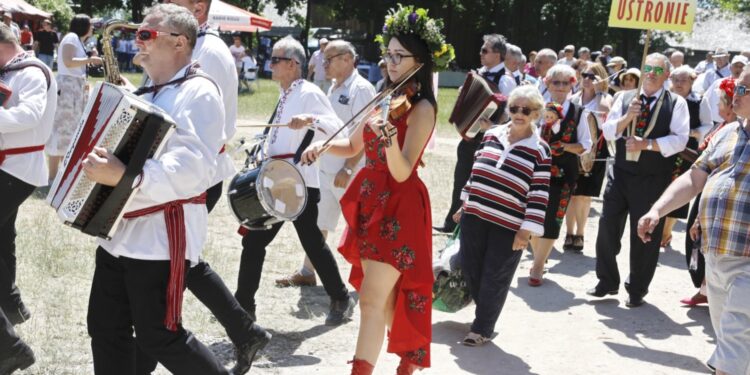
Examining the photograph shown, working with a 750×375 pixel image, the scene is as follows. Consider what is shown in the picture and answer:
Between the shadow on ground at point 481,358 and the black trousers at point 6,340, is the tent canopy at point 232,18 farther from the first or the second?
the black trousers at point 6,340

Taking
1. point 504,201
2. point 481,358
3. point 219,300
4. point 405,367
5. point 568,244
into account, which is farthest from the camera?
point 568,244

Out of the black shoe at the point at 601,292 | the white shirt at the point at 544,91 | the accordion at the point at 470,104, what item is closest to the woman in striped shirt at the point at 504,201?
the accordion at the point at 470,104

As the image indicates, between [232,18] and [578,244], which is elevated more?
[232,18]

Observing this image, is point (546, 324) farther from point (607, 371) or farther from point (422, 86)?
point (422, 86)

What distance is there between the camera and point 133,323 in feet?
A: 12.8

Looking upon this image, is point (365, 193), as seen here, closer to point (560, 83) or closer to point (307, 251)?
point (307, 251)

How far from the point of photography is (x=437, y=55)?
473cm

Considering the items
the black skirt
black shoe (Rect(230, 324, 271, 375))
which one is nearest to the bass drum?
black shoe (Rect(230, 324, 271, 375))

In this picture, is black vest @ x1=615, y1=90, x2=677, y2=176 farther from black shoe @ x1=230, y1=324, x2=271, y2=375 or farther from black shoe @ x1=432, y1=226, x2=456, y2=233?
black shoe @ x1=230, y1=324, x2=271, y2=375

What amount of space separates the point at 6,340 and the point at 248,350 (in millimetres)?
1259

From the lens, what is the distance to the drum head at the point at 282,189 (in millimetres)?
5211

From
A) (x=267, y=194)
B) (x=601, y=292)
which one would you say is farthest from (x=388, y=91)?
(x=601, y=292)

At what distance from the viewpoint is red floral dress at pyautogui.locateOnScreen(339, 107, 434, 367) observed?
4.69 metres

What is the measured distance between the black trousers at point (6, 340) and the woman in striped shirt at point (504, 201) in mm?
2990
